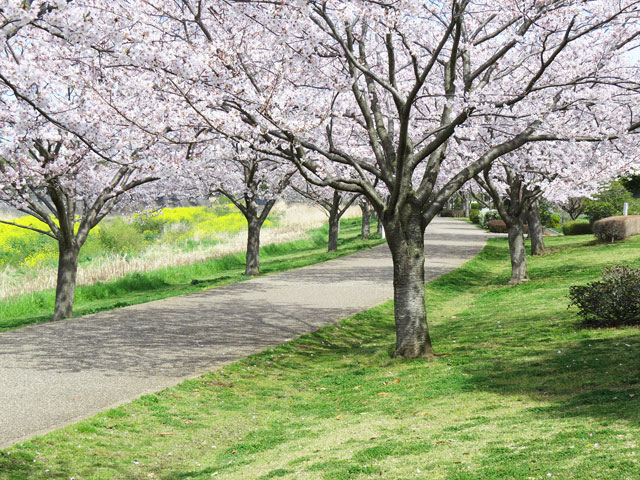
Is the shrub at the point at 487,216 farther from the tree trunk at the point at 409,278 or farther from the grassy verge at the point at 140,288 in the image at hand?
the tree trunk at the point at 409,278

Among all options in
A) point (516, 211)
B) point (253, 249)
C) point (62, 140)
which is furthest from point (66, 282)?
point (516, 211)

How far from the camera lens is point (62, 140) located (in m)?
14.3

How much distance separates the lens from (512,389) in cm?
802

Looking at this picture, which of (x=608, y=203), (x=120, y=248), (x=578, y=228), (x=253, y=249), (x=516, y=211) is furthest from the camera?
(x=578, y=228)

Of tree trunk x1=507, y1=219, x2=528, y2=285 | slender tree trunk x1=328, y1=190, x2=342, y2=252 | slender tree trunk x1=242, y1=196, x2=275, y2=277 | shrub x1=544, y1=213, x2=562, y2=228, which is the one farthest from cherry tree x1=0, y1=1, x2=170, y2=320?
shrub x1=544, y1=213, x2=562, y2=228

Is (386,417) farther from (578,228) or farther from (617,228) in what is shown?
(578,228)

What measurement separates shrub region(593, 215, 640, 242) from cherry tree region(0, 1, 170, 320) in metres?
20.0

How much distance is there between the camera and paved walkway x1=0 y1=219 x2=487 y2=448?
7.96 m


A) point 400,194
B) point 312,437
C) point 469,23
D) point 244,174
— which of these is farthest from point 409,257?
point 244,174

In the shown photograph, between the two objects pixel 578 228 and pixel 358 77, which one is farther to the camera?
pixel 578 228

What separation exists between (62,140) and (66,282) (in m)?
3.47

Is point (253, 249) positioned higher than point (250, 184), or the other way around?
point (250, 184)

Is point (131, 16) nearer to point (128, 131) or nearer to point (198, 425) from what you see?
point (128, 131)

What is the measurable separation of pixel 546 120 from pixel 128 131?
8021 millimetres
